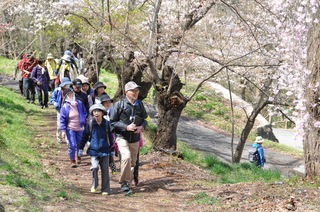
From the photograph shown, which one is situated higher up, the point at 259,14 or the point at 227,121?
the point at 259,14

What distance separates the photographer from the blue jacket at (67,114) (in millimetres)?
A: 8180

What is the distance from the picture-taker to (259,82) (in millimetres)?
19516

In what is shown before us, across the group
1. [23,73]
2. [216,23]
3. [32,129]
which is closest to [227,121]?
[216,23]

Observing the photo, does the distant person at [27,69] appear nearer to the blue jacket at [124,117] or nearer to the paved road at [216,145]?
the paved road at [216,145]

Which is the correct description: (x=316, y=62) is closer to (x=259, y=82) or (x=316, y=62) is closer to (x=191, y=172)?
(x=191, y=172)

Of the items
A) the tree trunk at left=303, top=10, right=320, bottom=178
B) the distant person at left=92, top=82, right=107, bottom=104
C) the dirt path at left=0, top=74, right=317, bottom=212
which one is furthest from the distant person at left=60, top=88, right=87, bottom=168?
the tree trunk at left=303, top=10, right=320, bottom=178

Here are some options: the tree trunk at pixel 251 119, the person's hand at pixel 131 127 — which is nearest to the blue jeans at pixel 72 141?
the person's hand at pixel 131 127

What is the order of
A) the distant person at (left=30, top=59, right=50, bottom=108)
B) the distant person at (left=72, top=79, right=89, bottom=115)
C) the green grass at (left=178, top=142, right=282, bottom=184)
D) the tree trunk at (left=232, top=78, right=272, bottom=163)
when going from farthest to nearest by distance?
1. the distant person at (left=30, top=59, right=50, bottom=108)
2. the tree trunk at (left=232, top=78, right=272, bottom=163)
3. the green grass at (left=178, top=142, right=282, bottom=184)
4. the distant person at (left=72, top=79, right=89, bottom=115)

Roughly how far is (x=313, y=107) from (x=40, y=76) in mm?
9826

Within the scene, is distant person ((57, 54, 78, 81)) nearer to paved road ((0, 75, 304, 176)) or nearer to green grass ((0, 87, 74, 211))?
green grass ((0, 87, 74, 211))

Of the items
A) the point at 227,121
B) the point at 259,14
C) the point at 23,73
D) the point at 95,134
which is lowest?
the point at 227,121

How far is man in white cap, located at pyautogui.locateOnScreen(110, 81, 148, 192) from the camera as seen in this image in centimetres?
684

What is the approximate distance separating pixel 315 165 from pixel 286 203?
1470mm

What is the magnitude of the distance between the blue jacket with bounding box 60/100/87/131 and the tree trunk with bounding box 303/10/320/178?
420 cm
